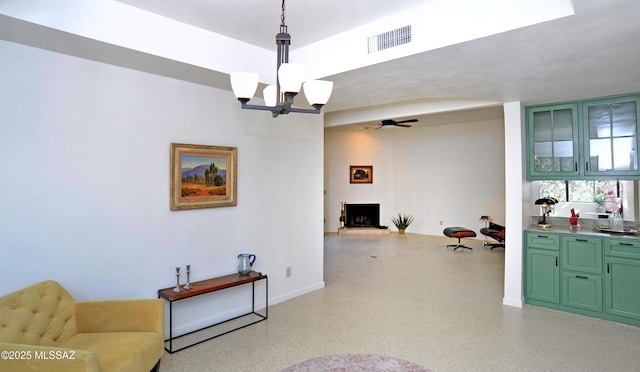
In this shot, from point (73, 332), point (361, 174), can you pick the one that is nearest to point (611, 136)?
point (73, 332)

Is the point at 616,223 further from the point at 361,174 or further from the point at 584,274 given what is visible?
the point at 361,174

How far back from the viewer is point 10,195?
2416 millimetres

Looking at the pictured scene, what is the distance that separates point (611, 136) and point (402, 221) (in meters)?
5.84

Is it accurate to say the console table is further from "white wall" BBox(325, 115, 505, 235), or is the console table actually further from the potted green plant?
the potted green plant

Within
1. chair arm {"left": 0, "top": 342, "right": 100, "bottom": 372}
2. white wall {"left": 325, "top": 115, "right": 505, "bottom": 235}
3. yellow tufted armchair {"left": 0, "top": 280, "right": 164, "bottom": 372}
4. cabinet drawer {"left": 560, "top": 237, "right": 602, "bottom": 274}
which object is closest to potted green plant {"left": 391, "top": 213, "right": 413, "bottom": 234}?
white wall {"left": 325, "top": 115, "right": 505, "bottom": 235}

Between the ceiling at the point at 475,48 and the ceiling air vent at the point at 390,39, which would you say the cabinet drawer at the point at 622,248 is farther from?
the ceiling air vent at the point at 390,39

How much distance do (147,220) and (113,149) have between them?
0.69 metres

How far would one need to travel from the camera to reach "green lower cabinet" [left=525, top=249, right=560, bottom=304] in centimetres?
403

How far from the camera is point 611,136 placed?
3893 millimetres

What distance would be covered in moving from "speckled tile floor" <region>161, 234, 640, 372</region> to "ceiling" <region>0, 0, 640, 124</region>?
2503 millimetres

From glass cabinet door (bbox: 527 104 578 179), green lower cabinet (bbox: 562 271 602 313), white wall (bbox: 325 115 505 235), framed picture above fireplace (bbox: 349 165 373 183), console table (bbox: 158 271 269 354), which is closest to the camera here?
console table (bbox: 158 271 269 354)

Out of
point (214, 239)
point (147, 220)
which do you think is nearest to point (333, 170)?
point (214, 239)

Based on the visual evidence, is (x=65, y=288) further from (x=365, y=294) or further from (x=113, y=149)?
(x=365, y=294)

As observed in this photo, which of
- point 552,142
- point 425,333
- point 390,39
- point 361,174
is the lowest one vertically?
point 425,333
